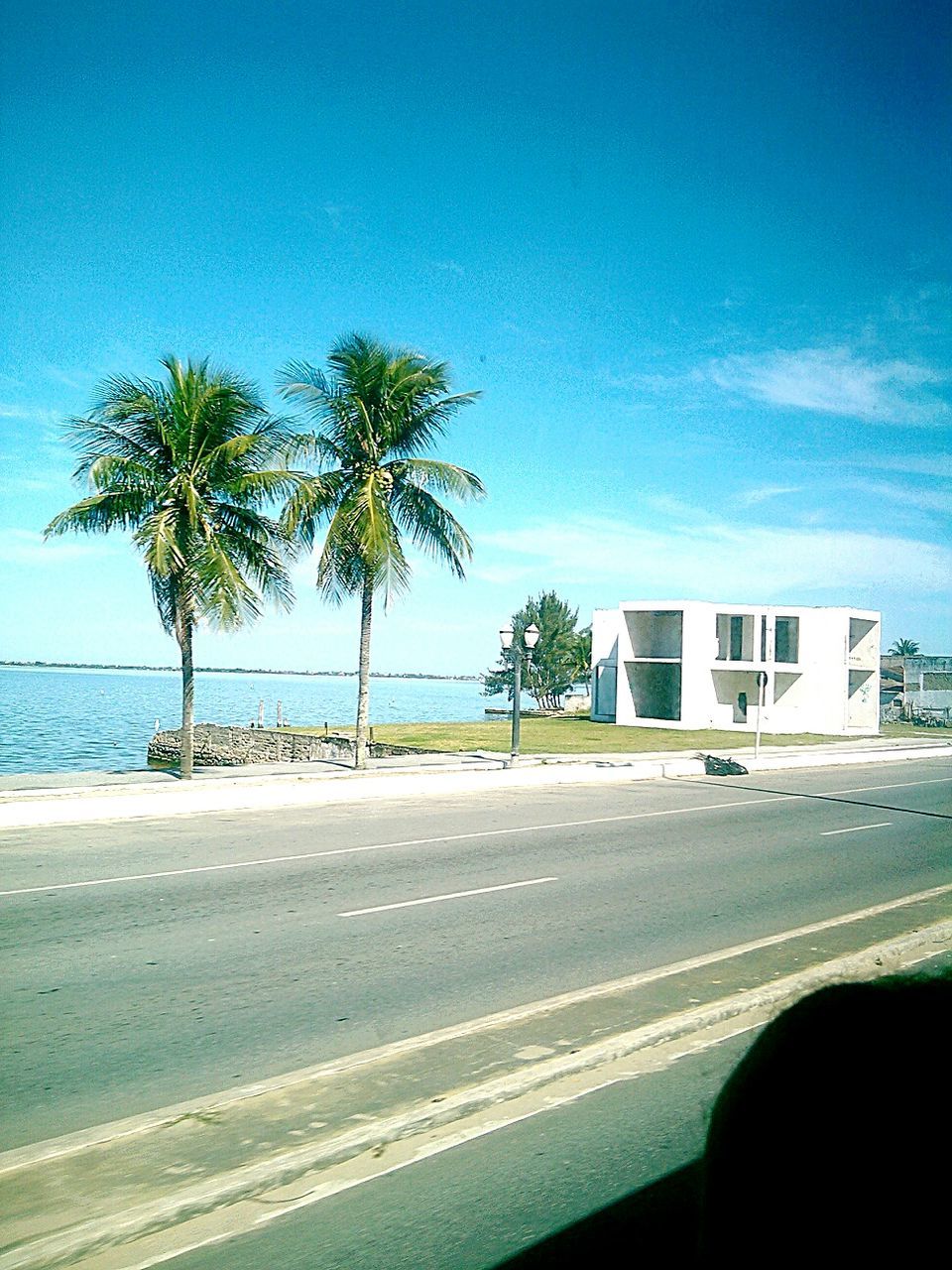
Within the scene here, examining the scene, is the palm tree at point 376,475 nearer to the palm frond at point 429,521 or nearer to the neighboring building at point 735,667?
the palm frond at point 429,521

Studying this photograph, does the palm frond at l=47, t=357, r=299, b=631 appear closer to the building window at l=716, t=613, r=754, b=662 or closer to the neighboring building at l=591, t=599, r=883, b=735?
the neighboring building at l=591, t=599, r=883, b=735

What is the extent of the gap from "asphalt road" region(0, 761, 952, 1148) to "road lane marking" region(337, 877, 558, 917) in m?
0.04

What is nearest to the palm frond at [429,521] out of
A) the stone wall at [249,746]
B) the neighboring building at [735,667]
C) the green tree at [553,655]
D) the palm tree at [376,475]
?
the palm tree at [376,475]

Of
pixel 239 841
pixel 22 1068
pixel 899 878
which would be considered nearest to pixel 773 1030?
pixel 22 1068

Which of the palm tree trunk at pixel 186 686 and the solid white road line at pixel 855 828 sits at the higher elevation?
the palm tree trunk at pixel 186 686

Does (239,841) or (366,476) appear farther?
(366,476)

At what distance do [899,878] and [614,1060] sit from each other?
23.1ft

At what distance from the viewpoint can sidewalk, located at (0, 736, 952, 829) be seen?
16344 mm

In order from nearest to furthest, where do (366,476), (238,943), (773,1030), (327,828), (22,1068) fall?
(773,1030) → (22,1068) → (238,943) → (327,828) → (366,476)

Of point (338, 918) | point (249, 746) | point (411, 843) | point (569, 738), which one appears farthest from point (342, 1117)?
point (249, 746)

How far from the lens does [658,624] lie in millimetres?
53844

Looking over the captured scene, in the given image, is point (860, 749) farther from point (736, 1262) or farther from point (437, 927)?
point (736, 1262)

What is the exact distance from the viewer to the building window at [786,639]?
5259cm

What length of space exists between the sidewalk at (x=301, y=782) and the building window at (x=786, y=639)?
22461 millimetres
